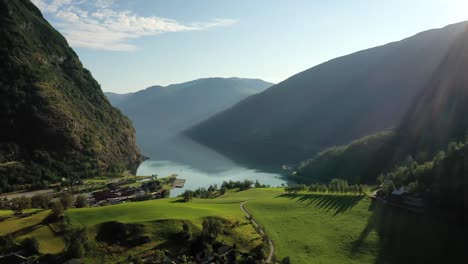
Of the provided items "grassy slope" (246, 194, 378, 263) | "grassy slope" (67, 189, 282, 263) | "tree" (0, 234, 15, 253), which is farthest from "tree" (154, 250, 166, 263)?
"tree" (0, 234, 15, 253)

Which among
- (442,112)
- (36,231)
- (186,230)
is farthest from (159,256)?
(442,112)

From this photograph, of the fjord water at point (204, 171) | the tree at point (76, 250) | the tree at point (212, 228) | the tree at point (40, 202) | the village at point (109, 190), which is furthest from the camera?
the fjord water at point (204, 171)

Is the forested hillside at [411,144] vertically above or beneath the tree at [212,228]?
above

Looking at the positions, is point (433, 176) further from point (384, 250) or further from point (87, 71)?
point (87, 71)

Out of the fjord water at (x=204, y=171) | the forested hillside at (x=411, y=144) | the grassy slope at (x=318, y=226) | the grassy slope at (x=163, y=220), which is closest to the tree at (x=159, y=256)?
the grassy slope at (x=163, y=220)

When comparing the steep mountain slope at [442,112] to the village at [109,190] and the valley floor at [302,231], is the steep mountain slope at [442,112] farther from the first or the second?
the village at [109,190]

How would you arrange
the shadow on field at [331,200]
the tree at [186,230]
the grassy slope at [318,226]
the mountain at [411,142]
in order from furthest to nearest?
the mountain at [411,142], the shadow on field at [331,200], the grassy slope at [318,226], the tree at [186,230]
